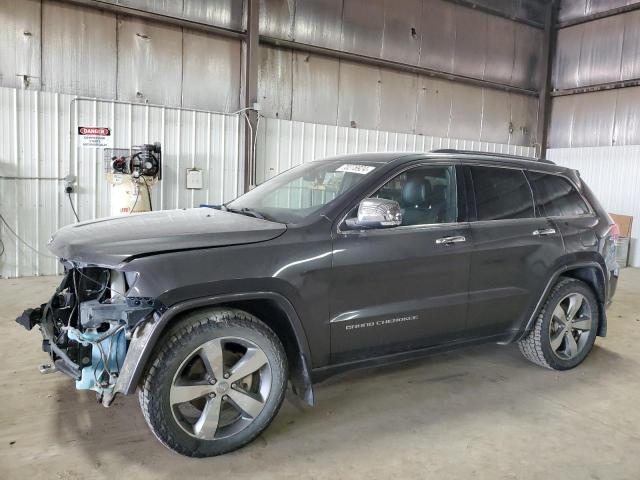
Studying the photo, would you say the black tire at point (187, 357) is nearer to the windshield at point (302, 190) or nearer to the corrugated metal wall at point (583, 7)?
the windshield at point (302, 190)

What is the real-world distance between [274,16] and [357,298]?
6.57 m

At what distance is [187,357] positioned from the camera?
2.23m

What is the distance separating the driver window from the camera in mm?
2881

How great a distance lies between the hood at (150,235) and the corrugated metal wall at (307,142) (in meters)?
5.04

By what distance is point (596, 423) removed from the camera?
2.90 metres

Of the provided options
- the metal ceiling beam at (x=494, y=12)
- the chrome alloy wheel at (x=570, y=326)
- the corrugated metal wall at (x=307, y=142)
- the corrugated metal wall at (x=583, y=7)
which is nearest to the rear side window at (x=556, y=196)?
the chrome alloy wheel at (x=570, y=326)

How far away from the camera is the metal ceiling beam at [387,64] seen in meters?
7.97

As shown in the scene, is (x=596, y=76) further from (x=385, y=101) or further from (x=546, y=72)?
(x=385, y=101)

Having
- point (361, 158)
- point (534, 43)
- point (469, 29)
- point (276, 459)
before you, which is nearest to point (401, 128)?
point (469, 29)

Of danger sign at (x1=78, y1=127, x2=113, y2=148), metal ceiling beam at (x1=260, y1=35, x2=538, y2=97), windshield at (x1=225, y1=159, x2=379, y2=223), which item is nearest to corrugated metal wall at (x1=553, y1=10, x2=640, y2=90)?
metal ceiling beam at (x1=260, y1=35, x2=538, y2=97)

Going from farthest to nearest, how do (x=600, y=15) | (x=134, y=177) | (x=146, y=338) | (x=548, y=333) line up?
(x=600, y=15), (x=134, y=177), (x=548, y=333), (x=146, y=338)

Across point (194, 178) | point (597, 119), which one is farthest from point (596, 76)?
point (194, 178)

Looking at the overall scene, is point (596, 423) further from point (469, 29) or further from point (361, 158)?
point (469, 29)

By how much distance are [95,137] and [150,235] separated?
16.2ft
